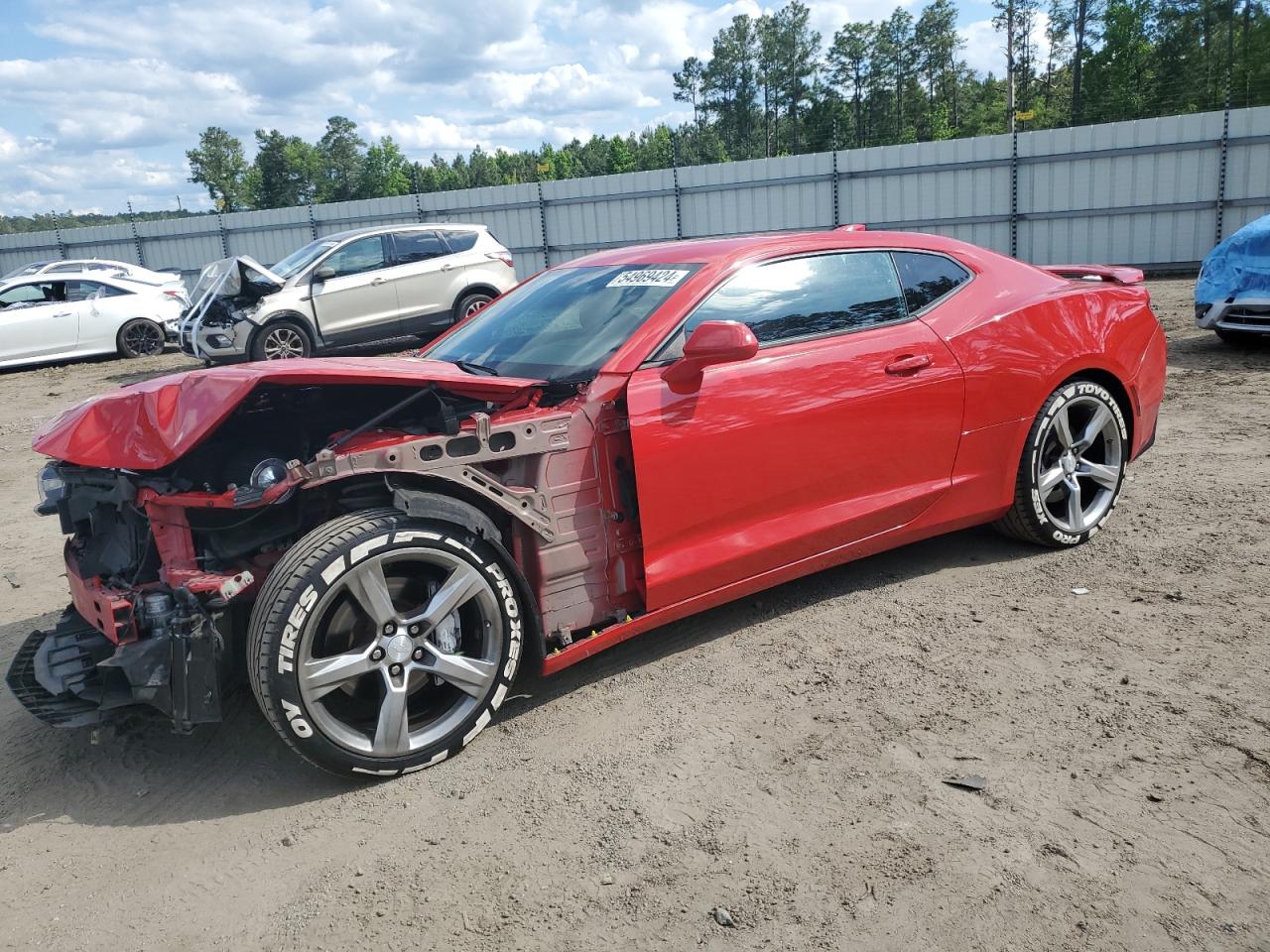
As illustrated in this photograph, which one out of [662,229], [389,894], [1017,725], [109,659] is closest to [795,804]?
[1017,725]

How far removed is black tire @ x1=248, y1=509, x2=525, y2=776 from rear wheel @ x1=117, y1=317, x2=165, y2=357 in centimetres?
1496

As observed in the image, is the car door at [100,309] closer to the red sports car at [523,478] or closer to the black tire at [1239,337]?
the red sports car at [523,478]

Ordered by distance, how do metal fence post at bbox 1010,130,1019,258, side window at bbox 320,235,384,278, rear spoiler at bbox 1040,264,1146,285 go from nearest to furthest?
Answer: rear spoiler at bbox 1040,264,1146,285
side window at bbox 320,235,384,278
metal fence post at bbox 1010,130,1019,258

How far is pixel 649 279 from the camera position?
3.89 meters

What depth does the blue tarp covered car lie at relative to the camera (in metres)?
8.91

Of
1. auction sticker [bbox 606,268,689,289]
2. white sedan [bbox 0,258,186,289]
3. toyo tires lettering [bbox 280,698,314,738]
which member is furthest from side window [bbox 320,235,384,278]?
toyo tires lettering [bbox 280,698,314,738]

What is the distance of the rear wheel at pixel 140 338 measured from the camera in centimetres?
1590

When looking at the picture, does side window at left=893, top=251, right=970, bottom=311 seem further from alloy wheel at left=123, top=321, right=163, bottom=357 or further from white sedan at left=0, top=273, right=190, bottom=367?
alloy wheel at left=123, top=321, right=163, bottom=357

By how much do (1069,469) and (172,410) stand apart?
3865 mm

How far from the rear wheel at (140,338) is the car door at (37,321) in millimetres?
700

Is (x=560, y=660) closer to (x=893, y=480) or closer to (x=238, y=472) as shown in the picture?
(x=238, y=472)

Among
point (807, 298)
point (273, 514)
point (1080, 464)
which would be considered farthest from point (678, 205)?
point (273, 514)

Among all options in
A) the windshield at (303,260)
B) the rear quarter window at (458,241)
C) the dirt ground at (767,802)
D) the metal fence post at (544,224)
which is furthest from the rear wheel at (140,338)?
the dirt ground at (767,802)

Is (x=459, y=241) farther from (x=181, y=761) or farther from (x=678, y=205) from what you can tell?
(x=181, y=761)
